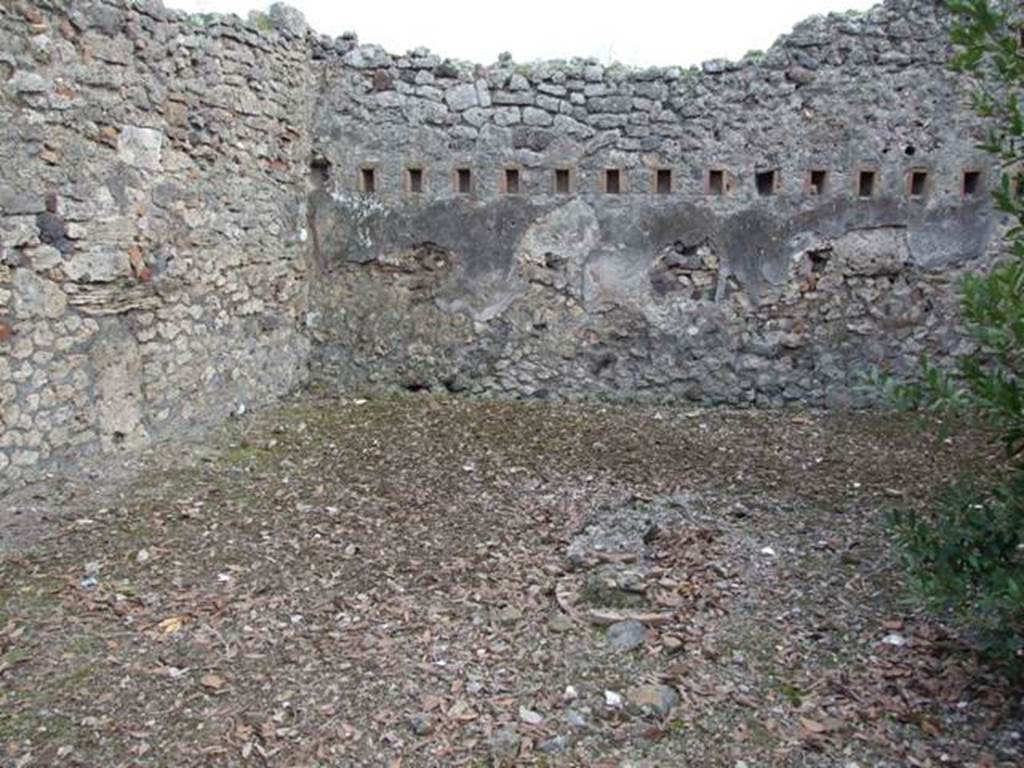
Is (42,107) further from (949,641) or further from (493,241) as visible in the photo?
(949,641)

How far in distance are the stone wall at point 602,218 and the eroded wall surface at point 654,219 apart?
2 cm

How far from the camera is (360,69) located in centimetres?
589

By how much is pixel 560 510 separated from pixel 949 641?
1.79 metres

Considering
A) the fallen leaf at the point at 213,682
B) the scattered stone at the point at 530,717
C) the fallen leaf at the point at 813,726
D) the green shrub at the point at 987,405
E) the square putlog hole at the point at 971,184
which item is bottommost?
the fallen leaf at the point at 813,726

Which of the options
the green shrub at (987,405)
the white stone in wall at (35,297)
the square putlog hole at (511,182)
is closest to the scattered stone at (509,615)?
the green shrub at (987,405)

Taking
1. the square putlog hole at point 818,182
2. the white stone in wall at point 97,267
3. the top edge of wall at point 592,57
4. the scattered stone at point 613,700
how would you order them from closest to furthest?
the scattered stone at point 613,700
the white stone in wall at point 97,267
the top edge of wall at point 592,57
the square putlog hole at point 818,182

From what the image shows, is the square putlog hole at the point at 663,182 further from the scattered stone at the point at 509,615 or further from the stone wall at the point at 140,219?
the scattered stone at the point at 509,615

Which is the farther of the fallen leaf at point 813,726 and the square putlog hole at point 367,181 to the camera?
the square putlog hole at point 367,181

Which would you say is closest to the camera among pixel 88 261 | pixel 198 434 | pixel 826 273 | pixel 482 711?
pixel 482 711

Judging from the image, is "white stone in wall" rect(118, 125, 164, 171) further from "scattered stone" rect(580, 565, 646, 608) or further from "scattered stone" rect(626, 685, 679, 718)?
"scattered stone" rect(626, 685, 679, 718)

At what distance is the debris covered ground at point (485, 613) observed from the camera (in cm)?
253

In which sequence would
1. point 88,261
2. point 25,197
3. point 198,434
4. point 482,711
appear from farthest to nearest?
point 198,434, point 88,261, point 25,197, point 482,711

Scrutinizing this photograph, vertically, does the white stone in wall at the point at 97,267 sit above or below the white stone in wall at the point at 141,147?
below

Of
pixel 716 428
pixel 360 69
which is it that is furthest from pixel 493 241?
pixel 716 428
